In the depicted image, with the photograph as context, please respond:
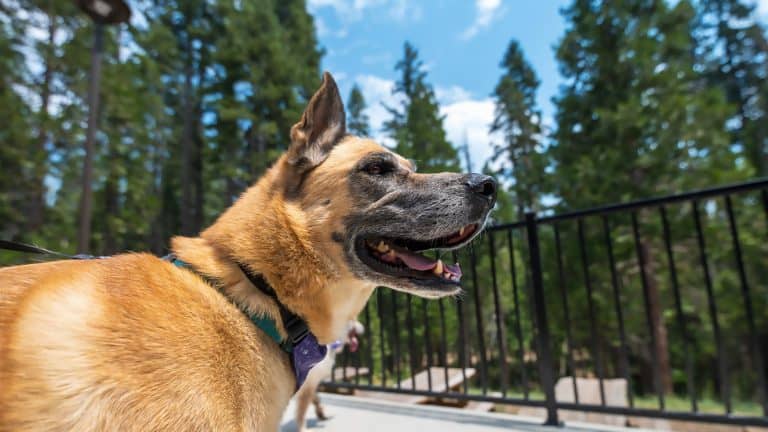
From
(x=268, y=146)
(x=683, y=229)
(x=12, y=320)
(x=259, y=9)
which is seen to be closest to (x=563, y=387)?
(x=12, y=320)

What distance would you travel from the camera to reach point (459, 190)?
5.45 feet

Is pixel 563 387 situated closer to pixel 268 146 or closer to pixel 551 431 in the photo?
pixel 551 431

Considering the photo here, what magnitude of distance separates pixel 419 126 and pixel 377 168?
39.4 ft

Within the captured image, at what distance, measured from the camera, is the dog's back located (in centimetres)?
91

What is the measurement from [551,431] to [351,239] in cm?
229

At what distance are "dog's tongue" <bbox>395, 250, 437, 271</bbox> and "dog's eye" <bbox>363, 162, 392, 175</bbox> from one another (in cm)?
35

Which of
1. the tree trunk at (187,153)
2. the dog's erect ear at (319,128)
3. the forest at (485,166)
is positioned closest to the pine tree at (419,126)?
the forest at (485,166)

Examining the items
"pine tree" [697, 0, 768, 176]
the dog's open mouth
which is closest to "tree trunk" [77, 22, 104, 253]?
the dog's open mouth

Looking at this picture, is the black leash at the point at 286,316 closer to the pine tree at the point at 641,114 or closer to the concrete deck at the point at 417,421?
the concrete deck at the point at 417,421

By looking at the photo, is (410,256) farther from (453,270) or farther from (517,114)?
(517,114)

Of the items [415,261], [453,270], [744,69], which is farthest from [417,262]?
[744,69]

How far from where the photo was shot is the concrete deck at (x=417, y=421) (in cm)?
291

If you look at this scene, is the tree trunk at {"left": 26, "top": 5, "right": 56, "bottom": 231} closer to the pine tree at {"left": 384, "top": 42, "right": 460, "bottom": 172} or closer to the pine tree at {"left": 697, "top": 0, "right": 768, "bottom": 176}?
the pine tree at {"left": 384, "top": 42, "right": 460, "bottom": 172}

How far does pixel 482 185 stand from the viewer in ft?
5.48
